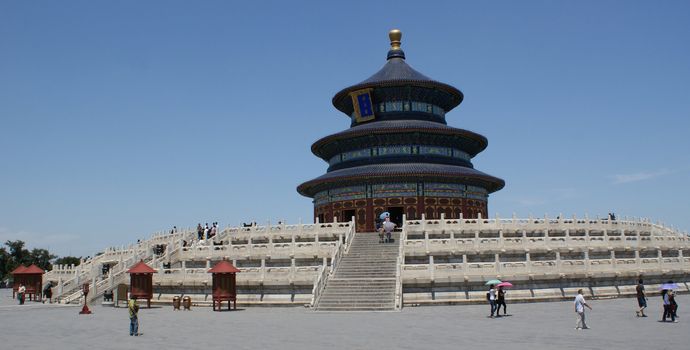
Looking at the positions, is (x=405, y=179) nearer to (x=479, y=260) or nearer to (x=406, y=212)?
(x=406, y=212)

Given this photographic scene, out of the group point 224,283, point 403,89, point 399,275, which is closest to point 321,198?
point 403,89

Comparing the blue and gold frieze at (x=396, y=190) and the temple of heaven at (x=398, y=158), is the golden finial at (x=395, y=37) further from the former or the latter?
the blue and gold frieze at (x=396, y=190)

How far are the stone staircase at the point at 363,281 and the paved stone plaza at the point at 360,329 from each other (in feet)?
4.24

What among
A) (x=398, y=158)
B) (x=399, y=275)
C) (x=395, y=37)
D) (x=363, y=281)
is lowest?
(x=363, y=281)

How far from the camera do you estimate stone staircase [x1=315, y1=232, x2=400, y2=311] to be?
2919 cm

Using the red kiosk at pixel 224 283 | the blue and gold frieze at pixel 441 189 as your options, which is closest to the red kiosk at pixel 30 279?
the red kiosk at pixel 224 283

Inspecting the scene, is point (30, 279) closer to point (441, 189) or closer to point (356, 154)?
point (356, 154)

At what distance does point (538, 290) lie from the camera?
1259 inches

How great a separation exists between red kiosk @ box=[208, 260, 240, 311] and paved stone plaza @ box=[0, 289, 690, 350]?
1.53 m

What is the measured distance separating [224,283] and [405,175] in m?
23.7

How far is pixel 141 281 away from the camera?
33.1 metres

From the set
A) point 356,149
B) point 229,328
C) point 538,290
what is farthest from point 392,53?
point 229,328

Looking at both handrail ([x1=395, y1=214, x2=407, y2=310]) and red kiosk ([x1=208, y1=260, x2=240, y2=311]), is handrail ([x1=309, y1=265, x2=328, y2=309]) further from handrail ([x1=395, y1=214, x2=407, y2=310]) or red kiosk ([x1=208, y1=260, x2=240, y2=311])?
red kiosk ([x1=208, y1=260, x2=240, y2=311])

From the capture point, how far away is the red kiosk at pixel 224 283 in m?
30.8
